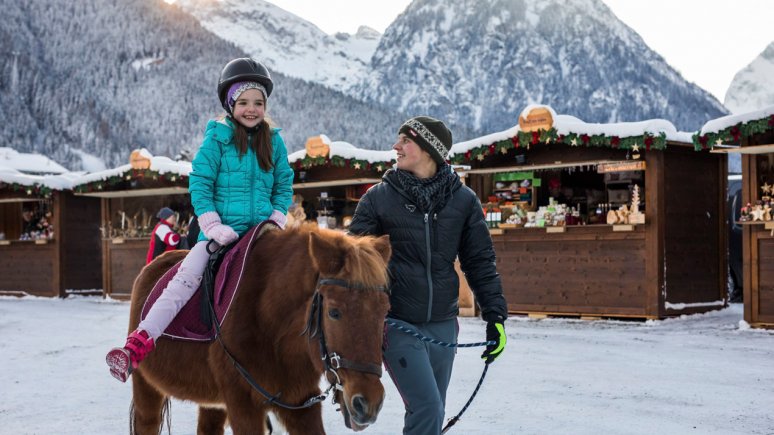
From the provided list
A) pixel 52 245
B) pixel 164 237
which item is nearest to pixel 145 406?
pixel 164 237

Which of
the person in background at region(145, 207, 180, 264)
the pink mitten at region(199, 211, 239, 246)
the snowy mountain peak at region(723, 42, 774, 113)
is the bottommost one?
the person in background at region(145, 207, 180, 264)

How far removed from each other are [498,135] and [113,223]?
1099cm

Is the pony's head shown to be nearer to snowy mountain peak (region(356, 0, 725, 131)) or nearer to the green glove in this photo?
the green glove

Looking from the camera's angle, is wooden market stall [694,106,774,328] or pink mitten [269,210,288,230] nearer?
pink mitten [269,210,288,230]

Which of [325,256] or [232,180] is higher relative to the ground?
[232,180]

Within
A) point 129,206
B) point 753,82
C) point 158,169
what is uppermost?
point 753,82

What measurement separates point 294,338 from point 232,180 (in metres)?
0.90

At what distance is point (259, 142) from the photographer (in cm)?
357

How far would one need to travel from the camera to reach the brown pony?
8.55ft

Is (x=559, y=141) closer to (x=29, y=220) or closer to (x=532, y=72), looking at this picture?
(x=29, y=220)

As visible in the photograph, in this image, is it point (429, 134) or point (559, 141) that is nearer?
point (429, 134)

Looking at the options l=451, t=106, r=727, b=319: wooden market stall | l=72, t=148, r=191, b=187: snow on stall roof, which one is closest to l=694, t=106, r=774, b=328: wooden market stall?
l=451, t=106, r=727, b=319: wooden market stall

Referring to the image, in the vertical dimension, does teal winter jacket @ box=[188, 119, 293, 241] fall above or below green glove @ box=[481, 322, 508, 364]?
above

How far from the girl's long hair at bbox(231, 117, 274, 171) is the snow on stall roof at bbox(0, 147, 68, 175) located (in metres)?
29.2
